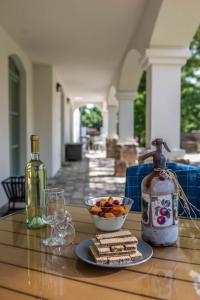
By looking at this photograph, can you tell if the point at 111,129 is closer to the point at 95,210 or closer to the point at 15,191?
the point at 15,191

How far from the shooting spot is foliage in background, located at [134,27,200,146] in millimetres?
12000

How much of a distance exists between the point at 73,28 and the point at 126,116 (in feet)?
10.9

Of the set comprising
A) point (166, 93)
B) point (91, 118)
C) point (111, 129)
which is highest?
point (91, 118)

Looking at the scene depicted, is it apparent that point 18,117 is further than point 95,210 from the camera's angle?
Yes

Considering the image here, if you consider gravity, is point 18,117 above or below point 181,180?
above

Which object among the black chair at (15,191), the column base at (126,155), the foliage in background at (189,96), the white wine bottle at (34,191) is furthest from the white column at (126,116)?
the white wine bottle at (34,191)

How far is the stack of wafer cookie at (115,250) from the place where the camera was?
0.91 m

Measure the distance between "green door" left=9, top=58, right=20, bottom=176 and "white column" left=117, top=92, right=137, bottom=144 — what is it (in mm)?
2557

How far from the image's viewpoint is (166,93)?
136 inches

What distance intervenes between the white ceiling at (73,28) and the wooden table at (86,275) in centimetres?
300

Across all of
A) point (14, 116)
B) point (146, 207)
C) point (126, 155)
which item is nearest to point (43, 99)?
point (14, 116)

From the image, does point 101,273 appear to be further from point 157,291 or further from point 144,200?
point 144,200

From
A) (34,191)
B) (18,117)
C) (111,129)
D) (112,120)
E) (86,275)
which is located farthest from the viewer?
(112,120)

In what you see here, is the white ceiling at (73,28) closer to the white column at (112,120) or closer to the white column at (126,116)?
the white column at (126,116)
